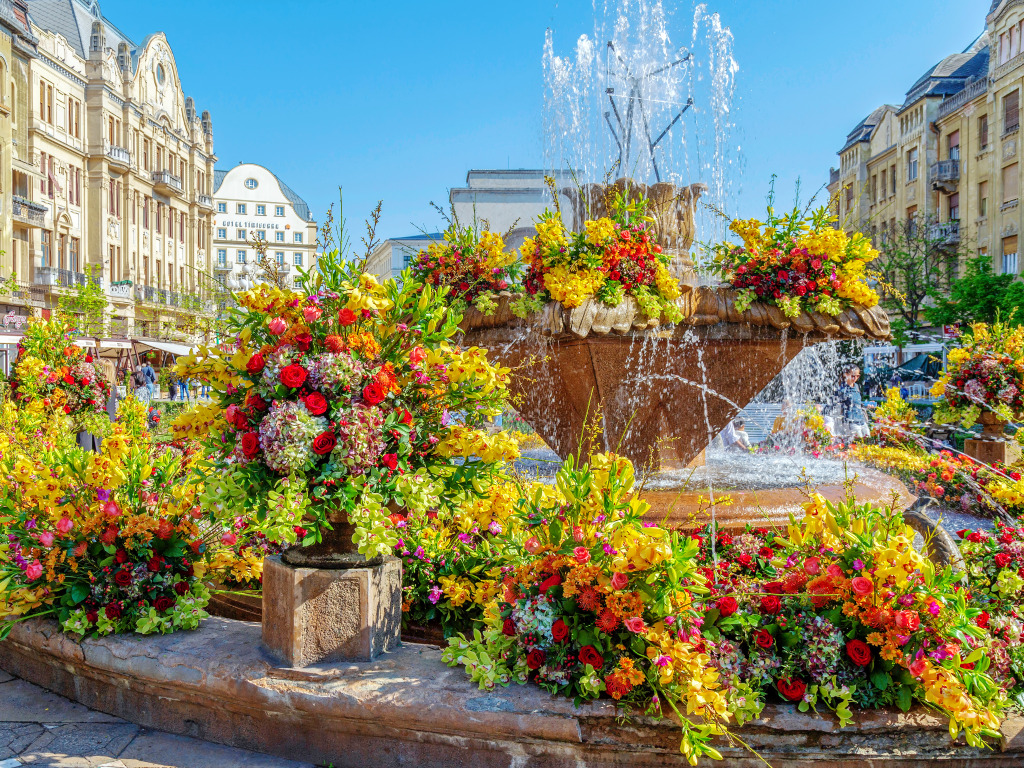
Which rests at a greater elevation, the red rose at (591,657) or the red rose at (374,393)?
the red rose at (374,393)

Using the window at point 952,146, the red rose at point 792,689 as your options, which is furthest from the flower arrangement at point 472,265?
the window at point 952,146

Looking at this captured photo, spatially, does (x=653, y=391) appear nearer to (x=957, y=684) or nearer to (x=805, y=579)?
(x=805, y=579)

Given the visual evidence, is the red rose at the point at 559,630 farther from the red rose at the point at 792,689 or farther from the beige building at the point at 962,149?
the beige building at the point at 962,149

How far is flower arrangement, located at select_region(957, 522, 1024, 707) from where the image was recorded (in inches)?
101

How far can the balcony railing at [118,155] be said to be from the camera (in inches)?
1486

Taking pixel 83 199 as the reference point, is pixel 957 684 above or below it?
below

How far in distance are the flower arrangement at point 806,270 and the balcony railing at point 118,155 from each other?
39398 millimetres

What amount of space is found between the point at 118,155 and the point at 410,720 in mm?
41972

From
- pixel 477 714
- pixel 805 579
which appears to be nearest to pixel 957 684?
pixel 805 579

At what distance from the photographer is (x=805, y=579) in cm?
262

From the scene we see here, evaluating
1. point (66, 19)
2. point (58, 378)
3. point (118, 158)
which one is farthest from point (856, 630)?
point (66, 19)

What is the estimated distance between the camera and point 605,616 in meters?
2.46

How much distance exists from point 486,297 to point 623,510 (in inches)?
106

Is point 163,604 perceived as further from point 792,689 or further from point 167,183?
point 167,183
